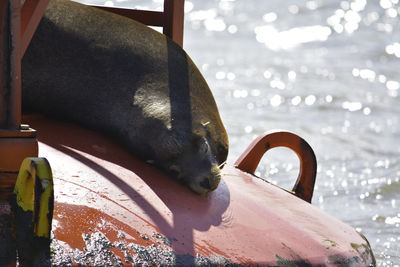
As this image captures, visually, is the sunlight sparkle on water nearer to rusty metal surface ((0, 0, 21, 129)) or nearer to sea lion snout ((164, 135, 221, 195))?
sea lion snout ((164, 135, 221, 195))

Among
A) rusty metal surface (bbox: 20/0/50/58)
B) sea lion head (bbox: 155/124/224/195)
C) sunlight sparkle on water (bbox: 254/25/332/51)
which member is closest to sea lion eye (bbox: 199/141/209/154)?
sea lion head (bbox: 155/124/224/195)

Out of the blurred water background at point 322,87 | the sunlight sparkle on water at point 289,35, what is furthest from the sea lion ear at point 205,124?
the sunlight sparkle on water at point 289,35

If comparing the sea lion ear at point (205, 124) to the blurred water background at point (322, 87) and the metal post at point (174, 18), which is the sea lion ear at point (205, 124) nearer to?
the metal post at point (174, 18)

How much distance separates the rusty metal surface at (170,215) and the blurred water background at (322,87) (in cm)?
112

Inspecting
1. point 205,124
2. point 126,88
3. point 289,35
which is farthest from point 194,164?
point 289,35

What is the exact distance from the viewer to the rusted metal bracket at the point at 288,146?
283 centimetres

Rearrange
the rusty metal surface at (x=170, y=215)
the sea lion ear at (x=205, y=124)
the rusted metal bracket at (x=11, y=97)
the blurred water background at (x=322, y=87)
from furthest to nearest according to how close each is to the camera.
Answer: the blurred water background at (x=322, y=87) < the sea lion ear at (x=205, y=124) < the rusty metal surface at (x=170, y=215) < the rusted metal bracket at (x=11, y=97)

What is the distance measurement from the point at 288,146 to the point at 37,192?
4.52ft

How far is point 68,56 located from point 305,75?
6262 millimetres

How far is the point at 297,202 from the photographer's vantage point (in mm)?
2590

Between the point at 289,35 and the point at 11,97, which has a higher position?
the point at 289,35

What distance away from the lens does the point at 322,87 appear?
809cm

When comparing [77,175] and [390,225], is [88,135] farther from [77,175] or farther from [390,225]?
[390,225]

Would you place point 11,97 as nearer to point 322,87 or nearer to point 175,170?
point 175,170
